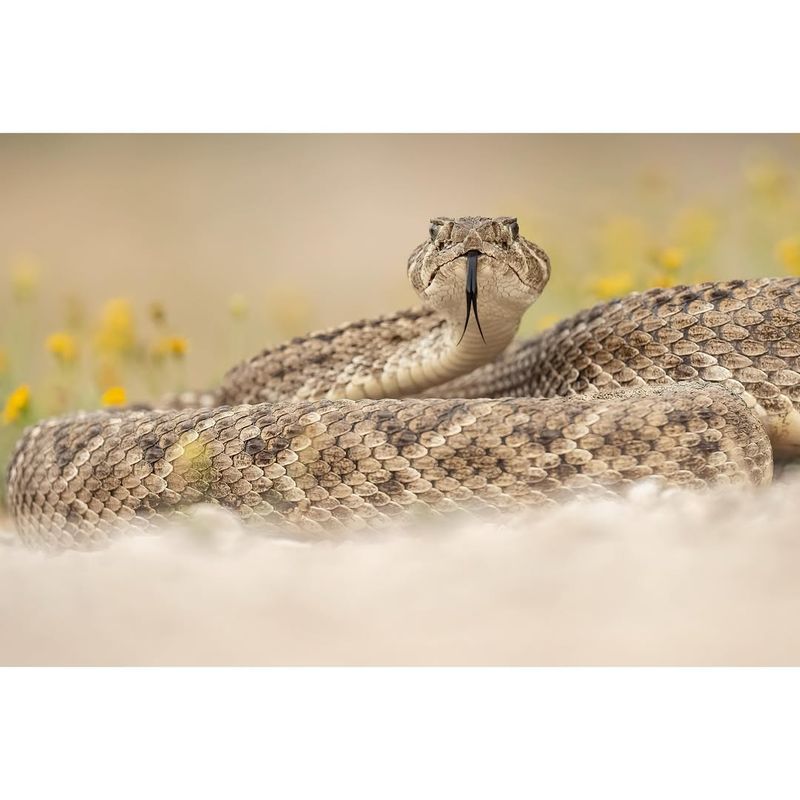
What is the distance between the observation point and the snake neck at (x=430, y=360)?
367 cm

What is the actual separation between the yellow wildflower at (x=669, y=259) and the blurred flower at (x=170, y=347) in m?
2.07

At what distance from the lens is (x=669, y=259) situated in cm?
454

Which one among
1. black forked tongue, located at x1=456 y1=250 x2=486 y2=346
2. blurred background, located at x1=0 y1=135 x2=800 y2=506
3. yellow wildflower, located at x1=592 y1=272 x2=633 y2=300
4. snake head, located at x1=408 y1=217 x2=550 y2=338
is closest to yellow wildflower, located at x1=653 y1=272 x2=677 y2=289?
blurred background, located at x1=0 y1=135 x2=800 y2=506

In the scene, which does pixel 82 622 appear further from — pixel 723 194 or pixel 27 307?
pixel 723 194

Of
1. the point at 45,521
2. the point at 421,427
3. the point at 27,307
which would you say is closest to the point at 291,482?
the point at 421,427

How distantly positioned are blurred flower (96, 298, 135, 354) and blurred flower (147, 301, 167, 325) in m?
0.17

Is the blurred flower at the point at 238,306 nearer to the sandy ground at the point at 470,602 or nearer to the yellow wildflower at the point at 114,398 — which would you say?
the yellow wildflower at the point at 114,398

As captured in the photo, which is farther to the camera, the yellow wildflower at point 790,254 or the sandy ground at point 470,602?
the yellow wildflower at point 790,254

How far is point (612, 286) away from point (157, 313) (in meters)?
1.93

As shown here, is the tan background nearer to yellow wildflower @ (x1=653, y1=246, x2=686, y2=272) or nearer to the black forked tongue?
yellow wildflower @ (x1=653, y1=246, x2=686, y2=272)

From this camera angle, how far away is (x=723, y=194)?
486cm

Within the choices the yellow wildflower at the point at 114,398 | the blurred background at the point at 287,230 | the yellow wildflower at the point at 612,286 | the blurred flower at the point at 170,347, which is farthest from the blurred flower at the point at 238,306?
the yellow wildflower at the point at 612,286
